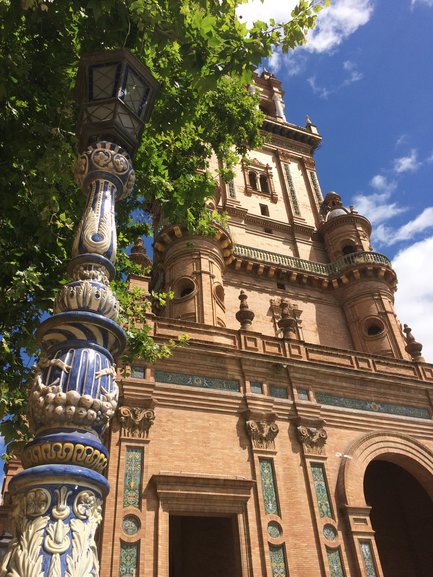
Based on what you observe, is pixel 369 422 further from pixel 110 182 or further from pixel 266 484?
pixel 110 182

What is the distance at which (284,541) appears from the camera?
11531 mm

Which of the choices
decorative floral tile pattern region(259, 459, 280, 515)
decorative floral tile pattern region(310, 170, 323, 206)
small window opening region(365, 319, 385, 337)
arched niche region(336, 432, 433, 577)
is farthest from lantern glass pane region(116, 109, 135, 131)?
decorative floral tile pattern region(310, 170, 323, 206)

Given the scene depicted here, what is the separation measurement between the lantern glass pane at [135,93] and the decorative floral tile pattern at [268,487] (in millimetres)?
10206

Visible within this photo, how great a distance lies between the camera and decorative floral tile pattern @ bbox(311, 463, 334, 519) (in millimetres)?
12492

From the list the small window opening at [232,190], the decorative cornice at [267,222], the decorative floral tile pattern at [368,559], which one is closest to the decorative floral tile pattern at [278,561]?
the decorative floral tile pattern at [368,559]

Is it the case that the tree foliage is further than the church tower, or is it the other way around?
the church tower

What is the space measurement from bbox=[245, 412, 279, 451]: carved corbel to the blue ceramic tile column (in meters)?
10.1

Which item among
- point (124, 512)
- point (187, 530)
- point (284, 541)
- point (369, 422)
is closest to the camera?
point (124, 512)

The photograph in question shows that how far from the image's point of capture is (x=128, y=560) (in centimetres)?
1008

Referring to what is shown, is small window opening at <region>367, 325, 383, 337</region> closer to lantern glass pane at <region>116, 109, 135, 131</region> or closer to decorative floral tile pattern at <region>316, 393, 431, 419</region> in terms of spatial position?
decorative floral tile pattern at <region>316, 393, 431, 419</region>

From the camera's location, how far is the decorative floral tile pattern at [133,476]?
10821mm

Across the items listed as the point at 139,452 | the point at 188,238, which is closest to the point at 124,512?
the point at 139,452

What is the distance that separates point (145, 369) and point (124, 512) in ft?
11.7

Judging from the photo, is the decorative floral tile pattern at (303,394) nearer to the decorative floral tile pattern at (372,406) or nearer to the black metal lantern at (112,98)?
Result: the decorative floral tile pattern at (372,406)
